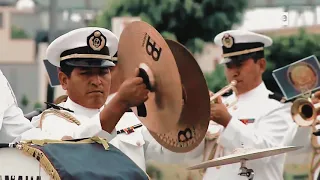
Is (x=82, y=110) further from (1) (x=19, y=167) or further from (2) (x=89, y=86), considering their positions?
(1) (x=19, y=167)

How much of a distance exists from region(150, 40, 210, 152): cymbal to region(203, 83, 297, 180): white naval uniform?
2081 millimetres

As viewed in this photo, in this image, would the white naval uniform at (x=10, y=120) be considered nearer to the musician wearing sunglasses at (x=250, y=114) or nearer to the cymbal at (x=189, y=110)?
the cymbal at (x=189, y=110)

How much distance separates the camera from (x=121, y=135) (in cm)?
531

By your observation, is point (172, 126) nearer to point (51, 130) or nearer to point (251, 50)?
point (51, 130)

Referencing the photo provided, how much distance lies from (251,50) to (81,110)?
2573 mm

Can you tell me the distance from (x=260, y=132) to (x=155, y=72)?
9.57ft

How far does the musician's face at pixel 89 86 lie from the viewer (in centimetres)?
460

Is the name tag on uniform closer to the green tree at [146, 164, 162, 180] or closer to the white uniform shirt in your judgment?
the white uniform shirt

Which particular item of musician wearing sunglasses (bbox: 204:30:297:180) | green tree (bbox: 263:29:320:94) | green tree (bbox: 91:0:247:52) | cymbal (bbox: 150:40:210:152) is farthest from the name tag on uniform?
green tree (bbox: 91:0:247:52)

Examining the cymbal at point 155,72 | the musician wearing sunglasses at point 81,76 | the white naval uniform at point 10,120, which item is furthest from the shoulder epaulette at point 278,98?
the cymbal at point 155,72

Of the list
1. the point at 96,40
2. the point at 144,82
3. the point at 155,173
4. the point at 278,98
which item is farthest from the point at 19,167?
the point at 155,173

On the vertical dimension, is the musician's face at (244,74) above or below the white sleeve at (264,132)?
above

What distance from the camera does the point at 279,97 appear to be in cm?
705

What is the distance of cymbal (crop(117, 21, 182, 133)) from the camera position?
12.4 ft
